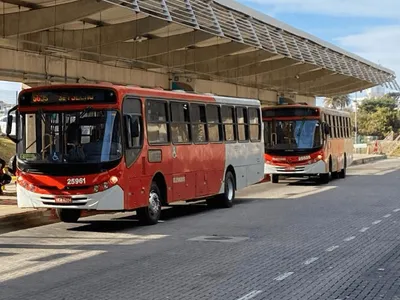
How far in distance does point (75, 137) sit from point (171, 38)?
13834 mm

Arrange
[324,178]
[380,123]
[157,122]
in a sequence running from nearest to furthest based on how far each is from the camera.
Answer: [157,122], [324,178], [380,123]

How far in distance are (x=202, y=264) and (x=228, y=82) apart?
28579 mm

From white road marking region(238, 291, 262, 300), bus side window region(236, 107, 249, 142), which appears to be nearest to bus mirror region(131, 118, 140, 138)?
bus side window region(236, 107, 249, 142)

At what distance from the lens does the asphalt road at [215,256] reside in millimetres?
8875

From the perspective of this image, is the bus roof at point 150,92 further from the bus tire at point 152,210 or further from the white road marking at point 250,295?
the white road marking at point 250,295

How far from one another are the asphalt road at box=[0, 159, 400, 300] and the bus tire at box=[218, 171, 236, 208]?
0.57 m

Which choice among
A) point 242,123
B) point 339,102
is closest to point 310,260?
point 242,123

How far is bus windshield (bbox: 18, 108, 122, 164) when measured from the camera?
14.6 metres

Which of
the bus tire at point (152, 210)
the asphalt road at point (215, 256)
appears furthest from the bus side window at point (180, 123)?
the asphalt road at point (215, 256)

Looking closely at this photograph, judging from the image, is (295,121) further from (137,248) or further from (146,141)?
(137,248)

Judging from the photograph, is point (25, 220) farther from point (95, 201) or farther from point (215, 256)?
point (215, 256)

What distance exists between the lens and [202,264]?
35.2ft

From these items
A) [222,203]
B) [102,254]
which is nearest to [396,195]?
[222,203]

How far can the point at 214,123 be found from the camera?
19422 millimetres
